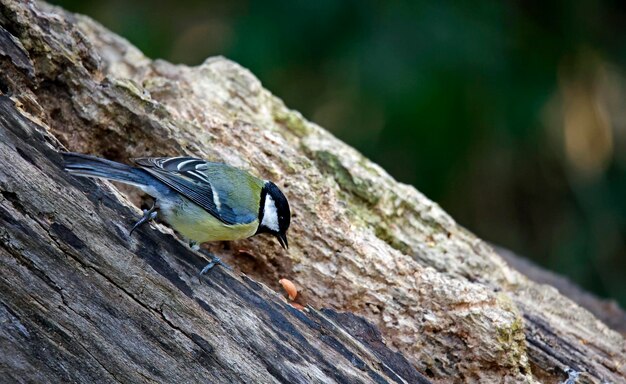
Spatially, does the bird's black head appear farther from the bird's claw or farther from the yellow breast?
the bird's claw

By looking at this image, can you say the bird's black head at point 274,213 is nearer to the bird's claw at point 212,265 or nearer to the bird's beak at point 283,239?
the bird's beak at point 283,239

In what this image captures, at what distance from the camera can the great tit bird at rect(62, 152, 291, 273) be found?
2965 millimetres

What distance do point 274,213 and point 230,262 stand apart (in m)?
0.40

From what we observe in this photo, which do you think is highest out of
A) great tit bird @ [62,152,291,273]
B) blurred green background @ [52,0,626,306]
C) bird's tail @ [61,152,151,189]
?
blurred green background @ [52,0,626,306]

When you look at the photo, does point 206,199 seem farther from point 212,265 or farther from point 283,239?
point 283,239

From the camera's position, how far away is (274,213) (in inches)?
122

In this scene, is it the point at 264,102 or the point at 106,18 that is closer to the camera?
the point at 264,102

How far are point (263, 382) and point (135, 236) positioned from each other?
2.54ft

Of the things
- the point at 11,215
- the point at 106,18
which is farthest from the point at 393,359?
the point at 106,18

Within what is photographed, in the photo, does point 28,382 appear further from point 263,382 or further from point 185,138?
point 185,138

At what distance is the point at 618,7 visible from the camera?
6.73m

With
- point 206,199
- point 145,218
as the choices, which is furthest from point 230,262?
point 145,218

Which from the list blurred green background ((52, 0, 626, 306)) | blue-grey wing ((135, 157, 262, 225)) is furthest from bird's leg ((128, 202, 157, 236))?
blurred green background ((52, 0, 626, 306))

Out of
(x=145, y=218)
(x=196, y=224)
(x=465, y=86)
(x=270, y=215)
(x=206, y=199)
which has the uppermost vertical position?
(x=465, y=86)
